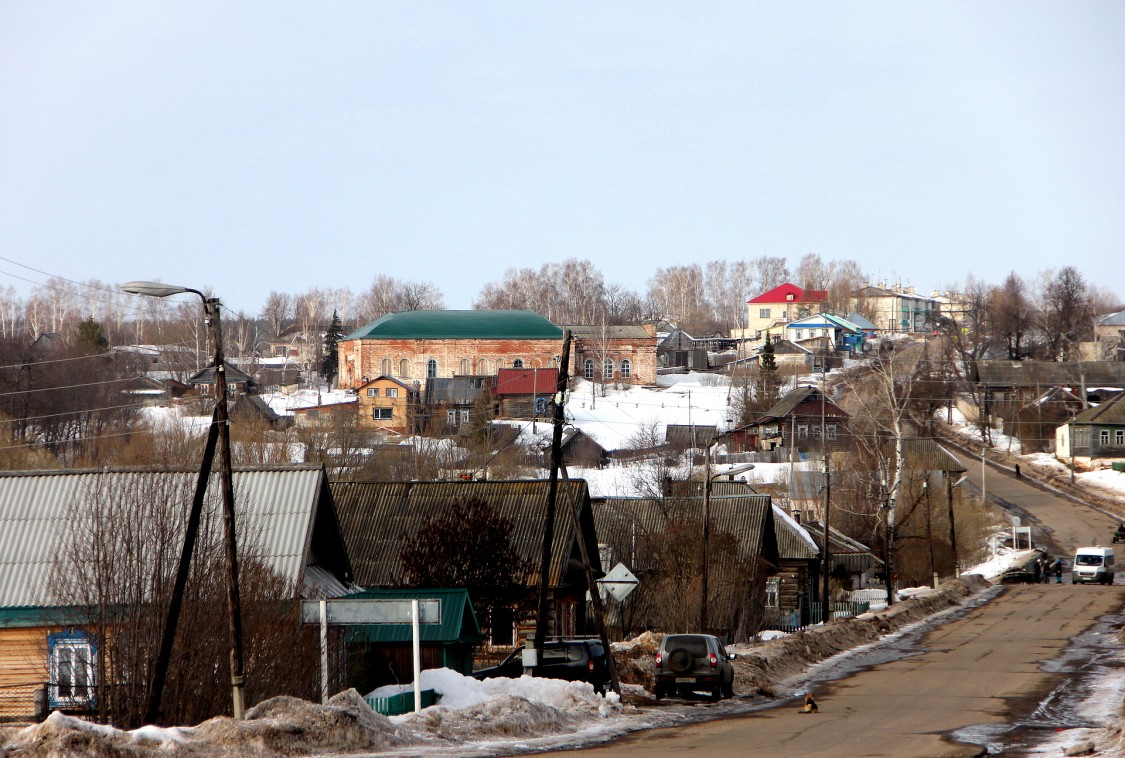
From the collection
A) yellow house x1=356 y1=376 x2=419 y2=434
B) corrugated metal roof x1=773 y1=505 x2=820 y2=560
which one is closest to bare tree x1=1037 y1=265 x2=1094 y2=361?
yellow house x1=356 y1=376 x2=419 y2=434

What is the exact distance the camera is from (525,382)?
109m

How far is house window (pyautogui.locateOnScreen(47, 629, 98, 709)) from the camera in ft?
61.7

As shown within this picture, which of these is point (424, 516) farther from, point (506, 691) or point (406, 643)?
point (506, 691)

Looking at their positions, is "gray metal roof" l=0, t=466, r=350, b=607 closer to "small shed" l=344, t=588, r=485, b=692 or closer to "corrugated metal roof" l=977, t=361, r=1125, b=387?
"small shed" l=344, t=588, r=485, b=692

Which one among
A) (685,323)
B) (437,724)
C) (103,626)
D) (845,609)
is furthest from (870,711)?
(685,323)

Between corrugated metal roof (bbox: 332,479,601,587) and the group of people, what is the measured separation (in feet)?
121

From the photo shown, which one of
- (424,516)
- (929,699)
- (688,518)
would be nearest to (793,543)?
(688,518)

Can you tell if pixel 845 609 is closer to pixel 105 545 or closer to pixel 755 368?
pixel 105 545

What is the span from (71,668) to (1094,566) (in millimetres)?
52886

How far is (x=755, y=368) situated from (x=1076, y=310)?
49288 mm

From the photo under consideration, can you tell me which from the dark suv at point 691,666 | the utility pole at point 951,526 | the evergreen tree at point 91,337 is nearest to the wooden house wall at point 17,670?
the dark suv at point 691,666

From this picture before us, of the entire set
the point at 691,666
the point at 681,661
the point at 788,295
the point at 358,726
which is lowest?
the point at 691,666

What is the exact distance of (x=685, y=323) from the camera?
189250 mm

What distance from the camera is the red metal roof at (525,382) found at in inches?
4203
